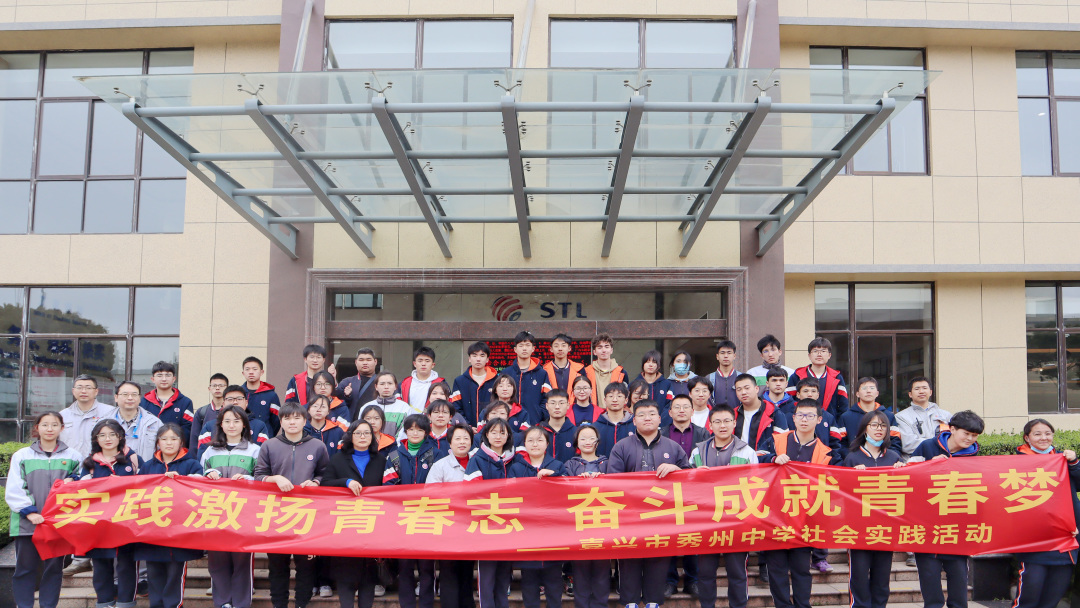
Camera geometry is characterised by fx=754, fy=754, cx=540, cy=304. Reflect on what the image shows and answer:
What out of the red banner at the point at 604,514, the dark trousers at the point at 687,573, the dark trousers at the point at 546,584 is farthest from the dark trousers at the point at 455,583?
the dark trousers at the point at 687,573

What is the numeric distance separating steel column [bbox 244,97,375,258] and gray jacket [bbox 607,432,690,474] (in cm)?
379

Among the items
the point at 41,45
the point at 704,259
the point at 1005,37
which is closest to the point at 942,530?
the point at 704,259

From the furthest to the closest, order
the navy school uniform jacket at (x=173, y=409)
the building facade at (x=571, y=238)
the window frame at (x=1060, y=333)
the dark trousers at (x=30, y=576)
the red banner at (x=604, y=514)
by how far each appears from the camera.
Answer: the window frame at (x=1060, y=333) → the building facade at (x=571, y=238) → the navy school uniform jacket at (x=173, y=409) → the dark trousers at (x=30, y=576) → the red banner at (x=604, y=514)

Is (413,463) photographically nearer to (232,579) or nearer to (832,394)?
(232,579)

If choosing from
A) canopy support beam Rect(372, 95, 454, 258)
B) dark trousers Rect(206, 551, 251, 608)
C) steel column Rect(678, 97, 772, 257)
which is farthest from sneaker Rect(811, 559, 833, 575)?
canopy support beam Rect(372, 95, 454, 258)

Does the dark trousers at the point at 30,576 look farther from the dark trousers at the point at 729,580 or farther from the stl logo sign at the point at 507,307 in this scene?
the stl logo sign at the point at 507,307

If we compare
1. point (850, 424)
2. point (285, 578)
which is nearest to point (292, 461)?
point (285, 578)

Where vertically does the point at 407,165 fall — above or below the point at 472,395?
above

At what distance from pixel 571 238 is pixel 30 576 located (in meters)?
6.27

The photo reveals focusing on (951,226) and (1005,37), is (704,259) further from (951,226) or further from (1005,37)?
(1005,37)

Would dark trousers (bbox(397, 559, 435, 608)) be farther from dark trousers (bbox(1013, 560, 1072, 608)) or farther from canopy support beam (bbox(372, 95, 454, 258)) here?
dark trousers (bbox(1013, 560, 1072, 608))

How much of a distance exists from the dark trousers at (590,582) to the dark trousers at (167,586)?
2868 mm

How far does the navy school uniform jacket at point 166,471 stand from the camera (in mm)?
5438

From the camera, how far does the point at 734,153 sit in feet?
21.9
